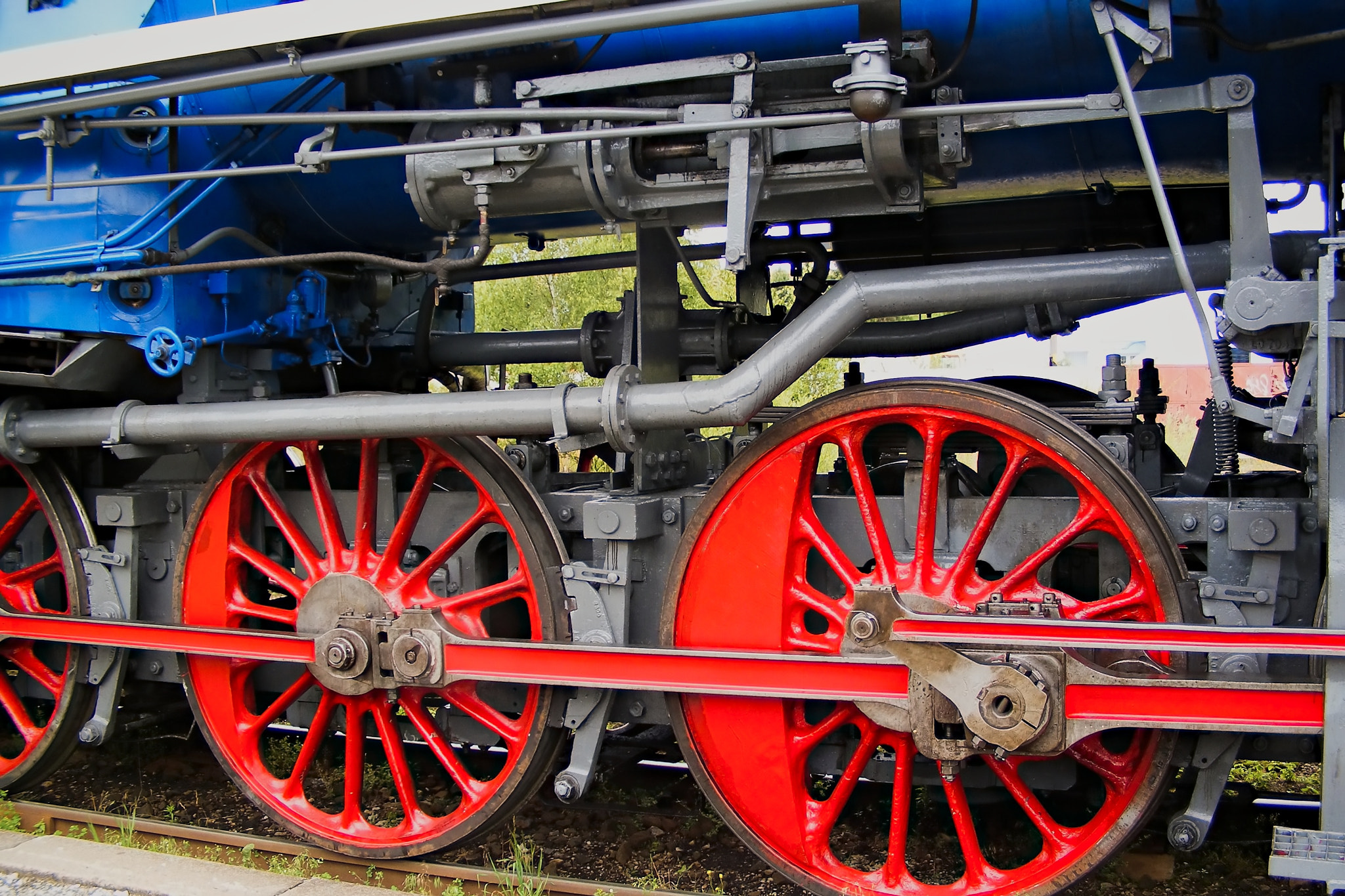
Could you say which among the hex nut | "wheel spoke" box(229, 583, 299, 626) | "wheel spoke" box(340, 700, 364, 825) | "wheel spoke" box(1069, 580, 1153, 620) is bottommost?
"wheel spoke" box(340, 700, 364, 825)

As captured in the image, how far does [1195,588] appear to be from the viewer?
9.46 feet

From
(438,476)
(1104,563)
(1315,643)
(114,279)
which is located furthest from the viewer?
(438,476)

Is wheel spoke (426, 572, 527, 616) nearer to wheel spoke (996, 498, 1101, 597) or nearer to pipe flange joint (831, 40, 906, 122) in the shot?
wheel spoke (996, 498, 1101, 597)

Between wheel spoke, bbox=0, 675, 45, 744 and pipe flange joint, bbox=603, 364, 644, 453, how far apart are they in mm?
2723

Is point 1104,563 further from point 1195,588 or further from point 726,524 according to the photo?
point 726,524

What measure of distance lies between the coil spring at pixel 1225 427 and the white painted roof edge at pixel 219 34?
1814 mm

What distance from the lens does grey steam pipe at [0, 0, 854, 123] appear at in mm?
2566

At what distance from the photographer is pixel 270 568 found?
150 inches

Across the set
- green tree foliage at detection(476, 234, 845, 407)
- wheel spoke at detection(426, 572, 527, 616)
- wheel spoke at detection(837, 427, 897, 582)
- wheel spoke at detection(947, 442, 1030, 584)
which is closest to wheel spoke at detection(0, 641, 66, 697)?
wheel spoke at detection(426, 572, 527, 616)

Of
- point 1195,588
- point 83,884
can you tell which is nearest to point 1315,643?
point 1195,588

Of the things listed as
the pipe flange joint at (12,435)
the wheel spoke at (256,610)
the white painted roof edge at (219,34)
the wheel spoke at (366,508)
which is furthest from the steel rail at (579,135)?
the wheel spoke at (256,610)

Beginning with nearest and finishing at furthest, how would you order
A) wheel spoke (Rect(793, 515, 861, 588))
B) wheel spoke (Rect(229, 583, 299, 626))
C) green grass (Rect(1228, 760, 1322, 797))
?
wheel spoke (Rect(793, 515, 861, 588)) → wheel spoke (Rect(229, 583, 299, 626)) → green grass (Rect(1228, 760, 1322, 797))

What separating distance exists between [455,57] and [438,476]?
1728 mm

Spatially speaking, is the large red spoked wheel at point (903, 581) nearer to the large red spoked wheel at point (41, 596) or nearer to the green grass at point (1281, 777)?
the green grass at point (1281, 777)
